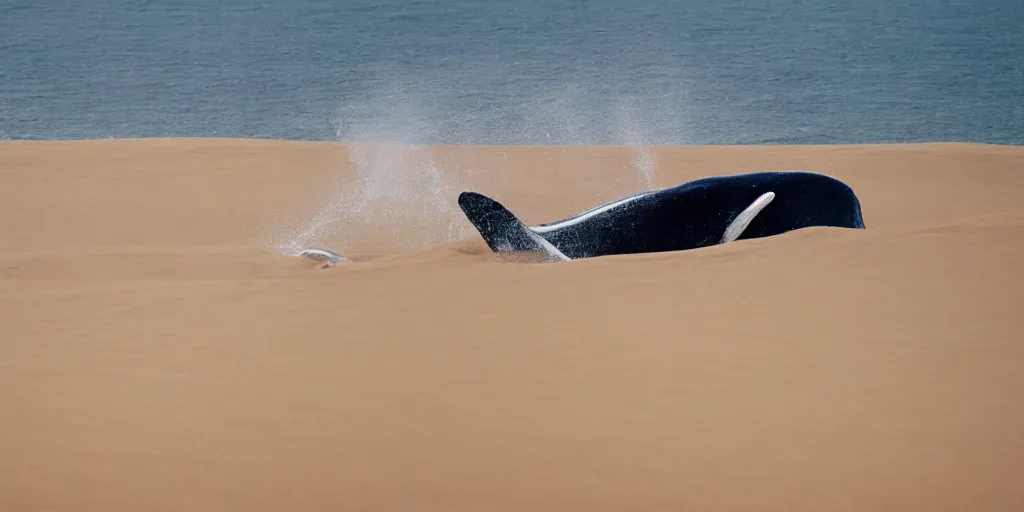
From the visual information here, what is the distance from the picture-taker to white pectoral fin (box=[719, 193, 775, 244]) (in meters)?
4.85

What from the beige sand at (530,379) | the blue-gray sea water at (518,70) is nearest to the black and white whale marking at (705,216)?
the beige sand at (530,379)

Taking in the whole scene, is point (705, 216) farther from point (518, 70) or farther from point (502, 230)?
point (518, 70)

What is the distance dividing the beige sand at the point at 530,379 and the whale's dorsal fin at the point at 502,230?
209 millimetres

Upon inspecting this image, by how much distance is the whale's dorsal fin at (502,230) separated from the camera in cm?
476

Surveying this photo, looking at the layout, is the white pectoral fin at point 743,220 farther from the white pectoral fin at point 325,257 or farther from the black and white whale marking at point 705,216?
the white pectoral fin at point 325,257

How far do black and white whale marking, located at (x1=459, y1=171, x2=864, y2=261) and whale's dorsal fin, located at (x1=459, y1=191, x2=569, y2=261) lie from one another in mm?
42

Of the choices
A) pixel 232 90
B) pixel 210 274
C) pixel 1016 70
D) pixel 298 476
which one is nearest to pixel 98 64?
pixel 232 90

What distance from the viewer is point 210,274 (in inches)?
201

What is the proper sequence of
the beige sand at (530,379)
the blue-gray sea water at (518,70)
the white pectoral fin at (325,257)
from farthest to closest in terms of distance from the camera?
the blue-gray sea water at (518,70) < the white pectoral fin at (325,257) < the beige sand at (530,379)

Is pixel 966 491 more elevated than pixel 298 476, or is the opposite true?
pixel 298 476

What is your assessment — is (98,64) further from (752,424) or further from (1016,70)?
(752,424)

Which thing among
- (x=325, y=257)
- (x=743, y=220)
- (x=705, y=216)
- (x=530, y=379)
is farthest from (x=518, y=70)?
(x=530, y=379)

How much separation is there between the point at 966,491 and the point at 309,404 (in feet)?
6.04

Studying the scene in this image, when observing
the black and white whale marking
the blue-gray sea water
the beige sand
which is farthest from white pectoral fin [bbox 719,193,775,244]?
the blue-gray sea water
